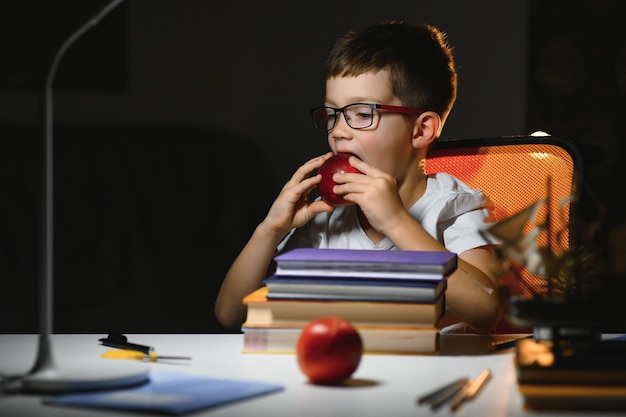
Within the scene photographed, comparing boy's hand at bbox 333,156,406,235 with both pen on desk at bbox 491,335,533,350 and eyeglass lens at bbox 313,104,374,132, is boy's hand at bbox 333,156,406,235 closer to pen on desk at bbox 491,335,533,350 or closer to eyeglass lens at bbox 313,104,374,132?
eyeglass lens at bbox 313,104,374,132

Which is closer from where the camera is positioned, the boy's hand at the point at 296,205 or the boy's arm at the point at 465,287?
the boy's arm at the point at 465,287

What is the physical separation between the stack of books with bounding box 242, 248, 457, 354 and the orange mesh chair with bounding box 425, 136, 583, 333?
0.62m

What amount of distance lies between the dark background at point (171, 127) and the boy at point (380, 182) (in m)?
1.39

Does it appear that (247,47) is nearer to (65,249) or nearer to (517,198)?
(65,249)

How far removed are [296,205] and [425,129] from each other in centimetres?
33

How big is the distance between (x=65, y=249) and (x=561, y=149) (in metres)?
1.98

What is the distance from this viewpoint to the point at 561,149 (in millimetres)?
1699

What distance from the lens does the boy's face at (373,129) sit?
5.60 ft

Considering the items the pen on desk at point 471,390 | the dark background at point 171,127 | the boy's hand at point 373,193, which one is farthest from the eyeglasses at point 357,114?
the dark background at point 171,127

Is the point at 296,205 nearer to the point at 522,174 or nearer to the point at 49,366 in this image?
the point at 522,174

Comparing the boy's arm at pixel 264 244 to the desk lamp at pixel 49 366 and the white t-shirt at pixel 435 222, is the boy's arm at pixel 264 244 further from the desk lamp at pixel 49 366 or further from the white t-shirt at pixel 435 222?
the desk lamp at pixel 49 366

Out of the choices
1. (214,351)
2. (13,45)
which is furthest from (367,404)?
(13,45)

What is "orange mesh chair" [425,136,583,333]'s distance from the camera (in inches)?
66.1

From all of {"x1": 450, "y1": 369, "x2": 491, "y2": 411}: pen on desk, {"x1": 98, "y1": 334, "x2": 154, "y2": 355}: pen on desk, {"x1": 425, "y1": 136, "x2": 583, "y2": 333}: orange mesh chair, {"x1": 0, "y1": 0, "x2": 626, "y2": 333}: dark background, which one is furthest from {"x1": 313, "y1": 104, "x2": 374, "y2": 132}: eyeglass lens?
{"x1": 0, "y1": 0, "x2": 626, "y2": 333}: dark background
